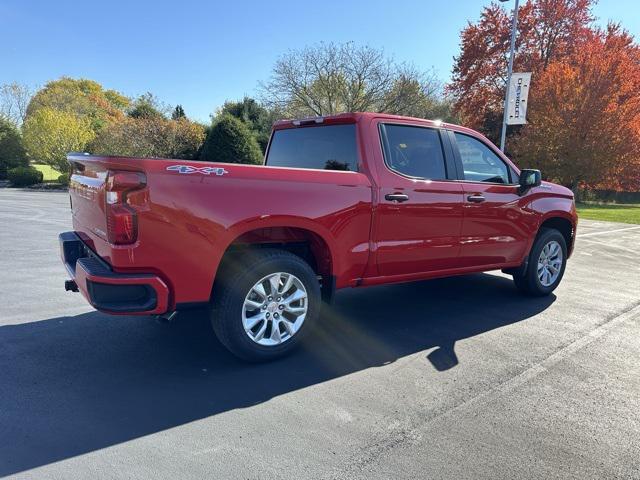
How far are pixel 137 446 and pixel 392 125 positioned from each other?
3381 mm

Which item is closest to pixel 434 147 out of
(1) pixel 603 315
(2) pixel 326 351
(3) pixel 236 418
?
(2) pixel 326 351

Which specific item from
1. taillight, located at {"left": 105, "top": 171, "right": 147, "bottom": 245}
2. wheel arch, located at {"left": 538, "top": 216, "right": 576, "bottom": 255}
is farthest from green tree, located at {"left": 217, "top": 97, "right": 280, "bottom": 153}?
taillight, located at {"left": 105, "top": 171, "right": 147, "bottom": 245}

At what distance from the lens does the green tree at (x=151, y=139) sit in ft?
74.9

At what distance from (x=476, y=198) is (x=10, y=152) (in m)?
32.4

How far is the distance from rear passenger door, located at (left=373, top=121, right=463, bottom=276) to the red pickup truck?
14 mm

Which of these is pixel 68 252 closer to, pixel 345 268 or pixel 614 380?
pixel 345 268

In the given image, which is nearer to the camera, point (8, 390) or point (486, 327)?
point (8, 390)

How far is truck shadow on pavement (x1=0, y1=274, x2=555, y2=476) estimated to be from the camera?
8.86 ft

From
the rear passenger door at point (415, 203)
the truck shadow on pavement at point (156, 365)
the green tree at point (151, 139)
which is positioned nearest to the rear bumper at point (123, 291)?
the truck shadow on pavement at point (156, 365)

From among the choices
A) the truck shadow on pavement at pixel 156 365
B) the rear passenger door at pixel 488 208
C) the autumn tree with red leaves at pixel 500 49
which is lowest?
the truck shadow on pavement at pixel 156 365

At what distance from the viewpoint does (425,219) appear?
4367 mm

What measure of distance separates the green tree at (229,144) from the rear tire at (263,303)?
62.5 ft

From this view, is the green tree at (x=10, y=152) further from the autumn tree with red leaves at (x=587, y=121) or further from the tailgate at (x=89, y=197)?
the autumn tree with red leaves at (x=587, y=121)

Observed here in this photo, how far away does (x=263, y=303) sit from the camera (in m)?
3.55
